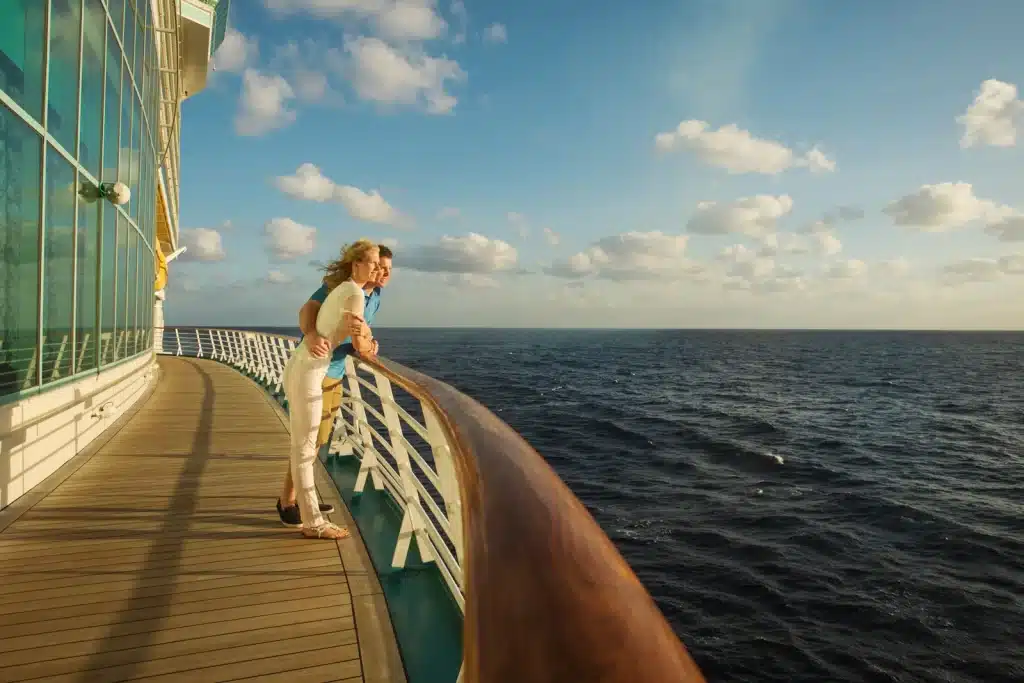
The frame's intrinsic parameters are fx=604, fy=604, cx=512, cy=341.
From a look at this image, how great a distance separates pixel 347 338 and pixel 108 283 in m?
4.97

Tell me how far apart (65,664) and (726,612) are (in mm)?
8010

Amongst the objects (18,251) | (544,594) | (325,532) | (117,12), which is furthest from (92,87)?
(544,594)

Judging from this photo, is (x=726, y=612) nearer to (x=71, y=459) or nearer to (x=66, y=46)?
(x=71, y=459)

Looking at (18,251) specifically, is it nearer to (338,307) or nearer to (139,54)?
(338,307)

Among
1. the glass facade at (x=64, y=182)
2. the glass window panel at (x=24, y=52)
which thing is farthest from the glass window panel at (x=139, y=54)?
the glass window panel at (x=24, y=52)

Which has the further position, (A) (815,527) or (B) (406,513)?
(A) (815,527)

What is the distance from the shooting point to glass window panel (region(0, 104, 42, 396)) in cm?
384

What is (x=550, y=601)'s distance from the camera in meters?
0.59

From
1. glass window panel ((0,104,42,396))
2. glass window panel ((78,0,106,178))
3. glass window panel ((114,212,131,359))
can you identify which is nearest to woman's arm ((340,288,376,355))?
glass window panel ((0,104,42,396))

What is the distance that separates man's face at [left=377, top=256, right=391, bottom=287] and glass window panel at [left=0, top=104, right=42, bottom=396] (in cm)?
245

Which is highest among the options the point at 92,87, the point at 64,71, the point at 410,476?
the point at 92,87

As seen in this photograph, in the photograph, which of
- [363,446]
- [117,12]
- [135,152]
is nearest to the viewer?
[363,446]

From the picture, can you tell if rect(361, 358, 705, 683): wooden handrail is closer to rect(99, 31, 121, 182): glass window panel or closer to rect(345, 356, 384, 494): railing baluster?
rect(345, 356, 384, 494): railing baluster

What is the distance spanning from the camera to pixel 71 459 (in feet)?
16.7
